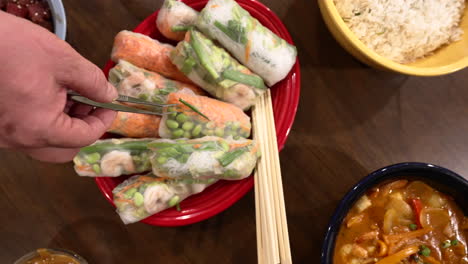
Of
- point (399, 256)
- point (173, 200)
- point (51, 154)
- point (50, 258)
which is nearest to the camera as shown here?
point (51, 154)

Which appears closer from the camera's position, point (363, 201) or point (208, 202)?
point (363, 201)

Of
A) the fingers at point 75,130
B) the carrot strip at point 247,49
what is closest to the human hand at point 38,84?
the fingers at point 75,130

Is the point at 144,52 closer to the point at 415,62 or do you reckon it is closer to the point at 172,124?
the point at 172,124

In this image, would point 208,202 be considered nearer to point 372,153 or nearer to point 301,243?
point 301,243

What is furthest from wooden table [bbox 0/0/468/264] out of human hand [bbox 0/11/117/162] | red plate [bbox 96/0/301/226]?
human hand [bbox 0/11/117/162]

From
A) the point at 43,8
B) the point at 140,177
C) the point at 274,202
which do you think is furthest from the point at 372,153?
the point at 43,8

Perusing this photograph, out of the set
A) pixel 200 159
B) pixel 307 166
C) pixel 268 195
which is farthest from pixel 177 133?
pixel 307 166

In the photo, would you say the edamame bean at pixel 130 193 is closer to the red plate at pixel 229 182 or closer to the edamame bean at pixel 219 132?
the red plate at pixel 229 182
